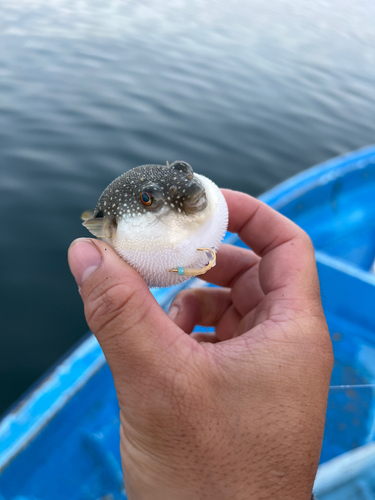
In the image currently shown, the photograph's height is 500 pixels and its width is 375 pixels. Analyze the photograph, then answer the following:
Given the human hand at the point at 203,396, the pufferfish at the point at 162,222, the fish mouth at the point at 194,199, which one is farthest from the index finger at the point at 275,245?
the fish mouth at the point at 194,199

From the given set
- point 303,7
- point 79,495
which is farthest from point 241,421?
point 303,7

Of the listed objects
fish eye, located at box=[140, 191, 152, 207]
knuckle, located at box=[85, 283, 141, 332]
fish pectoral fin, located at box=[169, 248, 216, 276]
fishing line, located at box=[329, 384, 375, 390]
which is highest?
fish eye, located at box=[140, 191, 152, 207]

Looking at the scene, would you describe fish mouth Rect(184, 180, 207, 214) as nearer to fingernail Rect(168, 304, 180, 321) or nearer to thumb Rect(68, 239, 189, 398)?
thumb Rect(68, 239, 189, 398)

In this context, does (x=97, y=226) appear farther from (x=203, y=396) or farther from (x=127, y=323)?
(x=203, y=396)

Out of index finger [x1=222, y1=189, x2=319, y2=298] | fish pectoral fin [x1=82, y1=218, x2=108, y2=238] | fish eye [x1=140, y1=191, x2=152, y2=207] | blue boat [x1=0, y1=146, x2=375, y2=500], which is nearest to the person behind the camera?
fish eye [x1=140, y1=191, x2=152, y2=207]

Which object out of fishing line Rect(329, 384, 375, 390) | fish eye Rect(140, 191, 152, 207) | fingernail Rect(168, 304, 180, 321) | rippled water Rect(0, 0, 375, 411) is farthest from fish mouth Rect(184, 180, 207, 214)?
rippled water Rect(0, 0, 375, 411)

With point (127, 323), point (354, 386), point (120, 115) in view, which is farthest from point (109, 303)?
point (120, 115)
